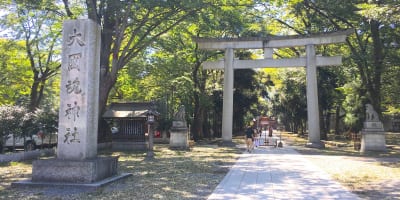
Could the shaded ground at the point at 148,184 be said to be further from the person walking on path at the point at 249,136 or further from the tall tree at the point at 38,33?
the tall tree at the point at 38,33

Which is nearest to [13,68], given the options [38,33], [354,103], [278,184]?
[38,33]

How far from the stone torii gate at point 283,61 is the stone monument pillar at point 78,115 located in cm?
1498

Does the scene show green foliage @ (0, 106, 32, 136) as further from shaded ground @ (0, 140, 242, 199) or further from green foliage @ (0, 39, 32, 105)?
green foliage @ (0, 39, 32, 105)

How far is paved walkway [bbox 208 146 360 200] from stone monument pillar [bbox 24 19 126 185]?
3.34 meters

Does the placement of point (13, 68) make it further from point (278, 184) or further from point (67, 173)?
point (278, 184)

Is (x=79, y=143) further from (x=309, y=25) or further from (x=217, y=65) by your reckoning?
(x=309, y=25)

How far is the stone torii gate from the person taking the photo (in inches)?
926

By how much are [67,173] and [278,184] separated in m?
5.37

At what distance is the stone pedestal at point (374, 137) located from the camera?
20359 millimetres

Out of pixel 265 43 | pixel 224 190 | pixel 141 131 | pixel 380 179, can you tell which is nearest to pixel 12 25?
pixel 141 131

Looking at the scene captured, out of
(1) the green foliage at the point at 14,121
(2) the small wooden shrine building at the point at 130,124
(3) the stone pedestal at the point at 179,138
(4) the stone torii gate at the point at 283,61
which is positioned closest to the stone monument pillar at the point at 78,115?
(1) the green foliage at the point at 14,121

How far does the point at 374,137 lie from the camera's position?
20438 millimetres

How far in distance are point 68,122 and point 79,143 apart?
651 millimetres

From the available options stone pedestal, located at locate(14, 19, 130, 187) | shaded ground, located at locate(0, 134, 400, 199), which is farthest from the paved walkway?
stone pedestal, located at locate(14, 19, 130, 187)
